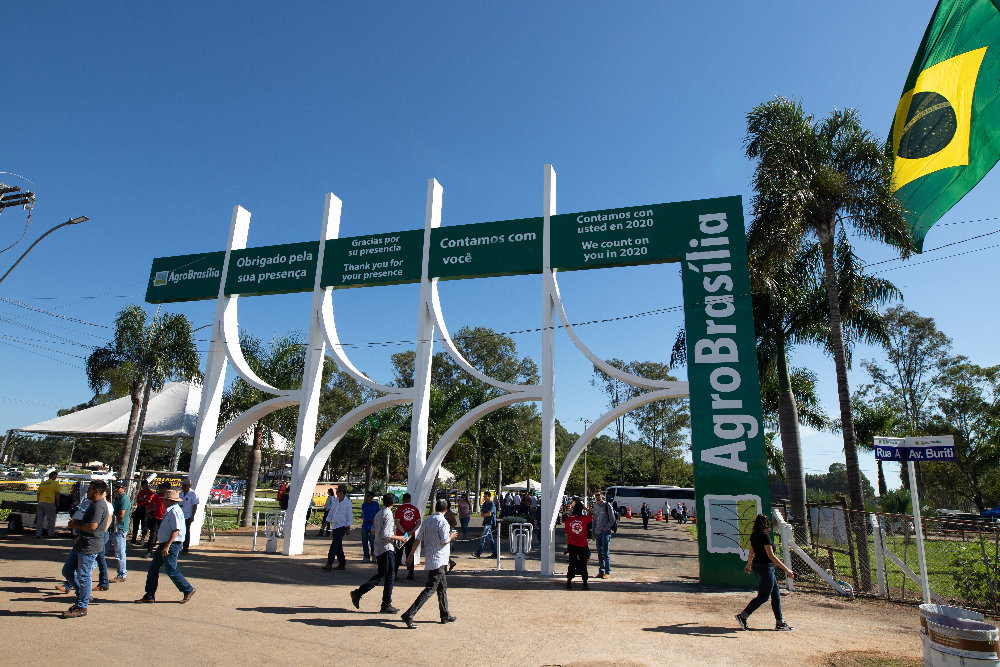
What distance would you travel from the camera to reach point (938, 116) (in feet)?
32.5

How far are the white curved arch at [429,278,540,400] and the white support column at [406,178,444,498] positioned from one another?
0.42ft

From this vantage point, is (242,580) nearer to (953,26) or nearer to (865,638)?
(865,638)

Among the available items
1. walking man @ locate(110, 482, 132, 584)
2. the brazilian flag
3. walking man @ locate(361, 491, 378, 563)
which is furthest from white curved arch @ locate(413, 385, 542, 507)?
the brazilian flag

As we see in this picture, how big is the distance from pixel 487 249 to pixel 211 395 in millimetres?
8426

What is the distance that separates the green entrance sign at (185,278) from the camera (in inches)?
660

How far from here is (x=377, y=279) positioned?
14.8 m

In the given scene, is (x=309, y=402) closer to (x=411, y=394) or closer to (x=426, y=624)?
(x=411, y=394)

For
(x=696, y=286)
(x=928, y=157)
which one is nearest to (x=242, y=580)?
(x=696, y=286)

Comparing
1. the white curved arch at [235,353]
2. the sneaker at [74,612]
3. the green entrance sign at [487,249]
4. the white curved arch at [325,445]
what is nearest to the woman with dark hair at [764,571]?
the green entrance sign at [487,249]

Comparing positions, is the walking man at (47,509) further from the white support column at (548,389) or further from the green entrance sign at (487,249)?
the white support column at (548,389)

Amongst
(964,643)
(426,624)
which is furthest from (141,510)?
(964,643)

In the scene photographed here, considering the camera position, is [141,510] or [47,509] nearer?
[141,510]

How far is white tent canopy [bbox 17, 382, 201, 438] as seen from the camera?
29.0 meters

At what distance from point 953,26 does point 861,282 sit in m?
6.90
